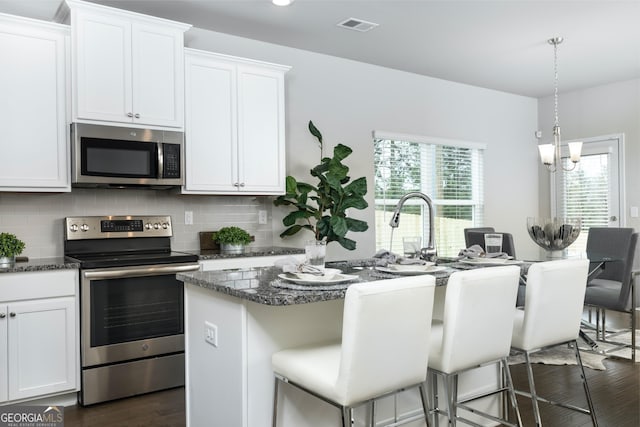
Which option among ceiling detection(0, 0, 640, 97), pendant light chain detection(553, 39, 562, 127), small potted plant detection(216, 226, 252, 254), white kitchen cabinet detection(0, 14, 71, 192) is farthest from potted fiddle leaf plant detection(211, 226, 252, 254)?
pendant light chain detection(553, 39, 562, 127)

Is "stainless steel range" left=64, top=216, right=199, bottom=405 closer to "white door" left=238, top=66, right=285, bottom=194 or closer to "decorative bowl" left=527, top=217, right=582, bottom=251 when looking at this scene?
"white door" left=238, top=66, right=285, bottom=194

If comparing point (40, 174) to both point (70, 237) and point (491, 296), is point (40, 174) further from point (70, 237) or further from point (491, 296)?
point (491, 296)

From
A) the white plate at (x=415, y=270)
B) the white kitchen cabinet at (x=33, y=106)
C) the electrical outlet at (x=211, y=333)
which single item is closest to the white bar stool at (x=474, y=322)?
the white plate at (x=415, y=270)

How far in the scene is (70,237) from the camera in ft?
12.0

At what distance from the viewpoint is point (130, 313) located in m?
3.40

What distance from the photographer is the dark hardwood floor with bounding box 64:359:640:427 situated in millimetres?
2936

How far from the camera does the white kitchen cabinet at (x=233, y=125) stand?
3.92 m

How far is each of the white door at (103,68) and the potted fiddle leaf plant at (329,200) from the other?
149 centimetres

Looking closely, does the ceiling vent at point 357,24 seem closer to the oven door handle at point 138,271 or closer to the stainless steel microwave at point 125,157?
the stainless steel microwave at point 125,157

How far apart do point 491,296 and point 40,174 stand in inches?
110

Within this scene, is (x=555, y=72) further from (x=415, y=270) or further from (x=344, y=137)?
(x=415, y=270)

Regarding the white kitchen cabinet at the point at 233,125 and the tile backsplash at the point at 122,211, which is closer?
the tile backsplash at the point at 122,211

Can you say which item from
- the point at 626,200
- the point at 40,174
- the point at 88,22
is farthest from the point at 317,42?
the point at 626,200

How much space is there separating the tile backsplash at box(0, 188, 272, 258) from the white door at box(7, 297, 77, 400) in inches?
25.8
